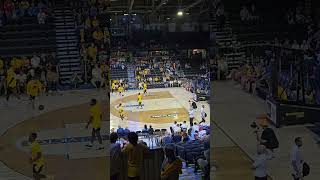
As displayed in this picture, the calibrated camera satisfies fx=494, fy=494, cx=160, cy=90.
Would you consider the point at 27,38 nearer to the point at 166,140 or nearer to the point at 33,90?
the point at 33,90

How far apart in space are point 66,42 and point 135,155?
15397 mm

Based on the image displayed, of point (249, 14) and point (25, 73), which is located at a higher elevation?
point (249, 14)

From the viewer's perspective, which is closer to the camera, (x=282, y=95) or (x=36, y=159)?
(x=36, y=159)

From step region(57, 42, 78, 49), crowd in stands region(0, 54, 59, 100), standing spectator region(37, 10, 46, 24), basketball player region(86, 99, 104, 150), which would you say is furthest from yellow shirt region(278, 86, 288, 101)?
standing spectator region(37, 10, 46, 24)

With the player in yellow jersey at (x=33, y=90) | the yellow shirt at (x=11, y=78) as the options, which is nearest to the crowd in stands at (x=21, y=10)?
the yellow shirt at (x=11, y=78)

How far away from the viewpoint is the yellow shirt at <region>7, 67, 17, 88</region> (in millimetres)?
17686

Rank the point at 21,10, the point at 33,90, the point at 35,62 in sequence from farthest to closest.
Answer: the point at 21,10
the point at 35,62
the point at 33,90

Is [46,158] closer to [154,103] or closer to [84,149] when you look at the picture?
[84,149]

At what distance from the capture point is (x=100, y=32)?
2095cm

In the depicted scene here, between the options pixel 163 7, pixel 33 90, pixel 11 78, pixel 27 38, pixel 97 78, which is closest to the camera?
pixel 33 90

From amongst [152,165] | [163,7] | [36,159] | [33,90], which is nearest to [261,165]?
[152,165]

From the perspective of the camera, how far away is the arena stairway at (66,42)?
20734 millimetres

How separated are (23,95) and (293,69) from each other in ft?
31.4

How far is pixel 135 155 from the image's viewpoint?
696 cm
